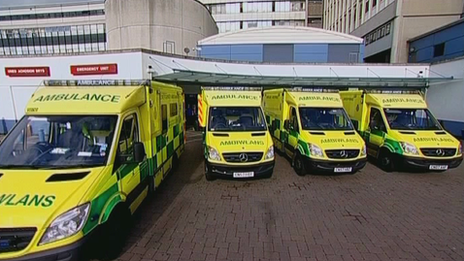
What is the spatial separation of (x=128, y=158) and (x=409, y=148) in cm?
731

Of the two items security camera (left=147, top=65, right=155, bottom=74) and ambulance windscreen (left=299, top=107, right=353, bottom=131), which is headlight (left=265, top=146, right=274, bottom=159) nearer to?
ambulance windscreen (left=299, top=107, right=353, bottom=131)

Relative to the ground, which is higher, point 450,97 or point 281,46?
point 281,46

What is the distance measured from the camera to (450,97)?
47.3ft

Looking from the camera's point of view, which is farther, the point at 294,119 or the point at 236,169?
the point at 294,119

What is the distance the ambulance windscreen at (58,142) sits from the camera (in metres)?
3.39

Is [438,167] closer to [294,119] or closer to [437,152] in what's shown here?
[437,152]

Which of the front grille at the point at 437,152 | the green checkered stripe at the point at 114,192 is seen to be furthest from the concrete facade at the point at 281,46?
the green checkered stripe at the point at 114,192

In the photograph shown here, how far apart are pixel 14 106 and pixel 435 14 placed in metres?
33.0

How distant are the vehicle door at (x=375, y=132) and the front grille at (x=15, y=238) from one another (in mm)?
8644

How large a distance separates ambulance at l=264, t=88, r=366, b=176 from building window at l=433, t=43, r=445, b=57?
51.1ft

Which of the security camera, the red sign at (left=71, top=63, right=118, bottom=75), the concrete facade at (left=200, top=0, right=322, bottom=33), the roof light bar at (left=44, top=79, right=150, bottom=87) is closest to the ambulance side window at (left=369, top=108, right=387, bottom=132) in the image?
the roof light bar at (left=44, top=79, right=150, bottom=87)

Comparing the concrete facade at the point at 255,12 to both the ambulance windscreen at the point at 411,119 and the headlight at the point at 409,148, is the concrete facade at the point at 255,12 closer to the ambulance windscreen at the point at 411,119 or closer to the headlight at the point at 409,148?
the ambulance windscreen at the point at 411,119

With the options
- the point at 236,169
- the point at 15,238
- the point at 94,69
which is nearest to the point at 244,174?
the point at 236,169

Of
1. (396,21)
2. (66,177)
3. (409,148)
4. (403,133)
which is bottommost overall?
(409,148)
